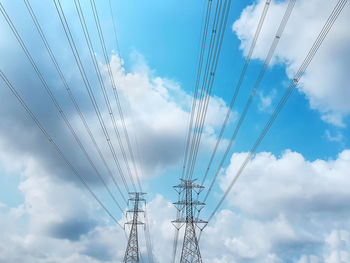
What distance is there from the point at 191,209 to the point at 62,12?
46.6 m

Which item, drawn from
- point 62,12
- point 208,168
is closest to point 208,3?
point 62,12

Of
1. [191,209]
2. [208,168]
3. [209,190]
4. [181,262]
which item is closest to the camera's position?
[208,168]

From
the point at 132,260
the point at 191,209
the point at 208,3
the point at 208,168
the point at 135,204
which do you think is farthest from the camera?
the point at 135,204

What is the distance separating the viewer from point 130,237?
7012 centimetres

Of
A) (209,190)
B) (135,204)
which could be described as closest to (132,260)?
(135,204)

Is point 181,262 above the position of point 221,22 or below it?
below

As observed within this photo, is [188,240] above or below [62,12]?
below

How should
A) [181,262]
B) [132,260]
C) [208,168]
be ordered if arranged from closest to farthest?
[208,168]
[181,262]
[132,260]

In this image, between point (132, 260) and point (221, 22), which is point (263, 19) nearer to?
point (221, 22)

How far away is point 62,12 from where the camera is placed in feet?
58.0

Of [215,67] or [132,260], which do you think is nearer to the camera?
[215,67]

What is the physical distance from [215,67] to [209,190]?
84.4 ft

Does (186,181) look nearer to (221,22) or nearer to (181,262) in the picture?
(181,262)

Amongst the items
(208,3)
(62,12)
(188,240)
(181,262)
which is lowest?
(181,262)
